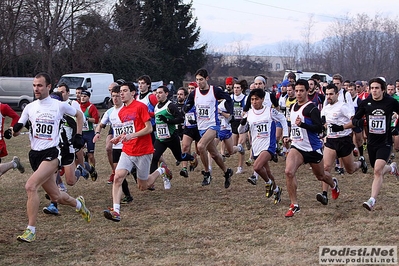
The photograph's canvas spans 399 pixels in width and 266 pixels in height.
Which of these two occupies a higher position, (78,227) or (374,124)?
(374,124)

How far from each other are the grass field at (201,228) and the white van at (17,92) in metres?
23.6

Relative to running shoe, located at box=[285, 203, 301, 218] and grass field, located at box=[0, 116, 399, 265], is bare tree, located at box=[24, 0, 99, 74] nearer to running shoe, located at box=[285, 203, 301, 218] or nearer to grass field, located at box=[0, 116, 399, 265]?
grass field, located at box=[0, 116, 399, 265]

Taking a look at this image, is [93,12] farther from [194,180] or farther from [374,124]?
[374,124]

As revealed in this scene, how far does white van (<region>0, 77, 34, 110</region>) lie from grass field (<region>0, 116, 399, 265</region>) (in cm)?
2360

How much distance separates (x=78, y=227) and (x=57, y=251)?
1.23 m

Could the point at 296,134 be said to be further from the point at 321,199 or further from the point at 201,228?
the point at 201,228

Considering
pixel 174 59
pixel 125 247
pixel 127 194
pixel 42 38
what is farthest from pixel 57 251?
pixel 174 59

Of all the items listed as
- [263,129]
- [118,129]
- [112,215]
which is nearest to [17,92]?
[118,129]

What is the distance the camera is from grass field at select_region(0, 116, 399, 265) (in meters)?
6.55

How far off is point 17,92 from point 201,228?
1116 inches

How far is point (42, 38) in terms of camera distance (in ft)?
129

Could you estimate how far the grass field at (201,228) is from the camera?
258 inches

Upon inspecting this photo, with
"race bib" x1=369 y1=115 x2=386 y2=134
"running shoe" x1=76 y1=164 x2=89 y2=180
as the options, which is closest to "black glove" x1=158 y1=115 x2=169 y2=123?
"running shoe" x1=76 y1=164 x2=89 y2=180

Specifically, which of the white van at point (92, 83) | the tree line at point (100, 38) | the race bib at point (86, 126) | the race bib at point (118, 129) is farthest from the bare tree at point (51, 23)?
the race bib at point (118, 129)
